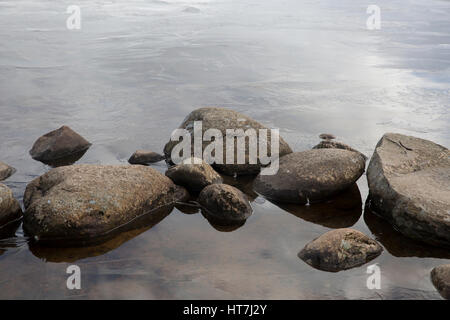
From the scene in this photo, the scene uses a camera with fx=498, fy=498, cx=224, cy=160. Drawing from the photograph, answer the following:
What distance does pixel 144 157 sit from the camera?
6.82 metres

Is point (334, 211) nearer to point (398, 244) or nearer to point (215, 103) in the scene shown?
point (398, 244)

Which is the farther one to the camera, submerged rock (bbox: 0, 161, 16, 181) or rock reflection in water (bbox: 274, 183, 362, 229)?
submerged rock (bbox: 0, 161, 16, 181)

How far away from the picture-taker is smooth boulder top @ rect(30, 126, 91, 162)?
22.7 feet

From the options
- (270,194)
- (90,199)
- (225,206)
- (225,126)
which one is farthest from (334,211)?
(90,199)

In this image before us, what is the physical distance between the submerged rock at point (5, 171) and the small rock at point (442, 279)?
500 centimetres

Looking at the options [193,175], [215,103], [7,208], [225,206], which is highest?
[215,103]

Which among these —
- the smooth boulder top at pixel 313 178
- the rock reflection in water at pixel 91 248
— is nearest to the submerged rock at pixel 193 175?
the smooth boulder top at pixel 313 178

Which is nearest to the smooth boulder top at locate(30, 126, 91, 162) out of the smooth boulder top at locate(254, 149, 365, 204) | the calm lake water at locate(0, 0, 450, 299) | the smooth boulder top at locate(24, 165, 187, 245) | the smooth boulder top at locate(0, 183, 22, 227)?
the calm lake water at locate(0, 0, 450, 299)

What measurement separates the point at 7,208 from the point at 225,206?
88.4 inches

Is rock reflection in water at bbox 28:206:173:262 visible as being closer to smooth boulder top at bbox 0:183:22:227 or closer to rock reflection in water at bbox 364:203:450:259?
smooth boulder top at bbox 0:183:22:227

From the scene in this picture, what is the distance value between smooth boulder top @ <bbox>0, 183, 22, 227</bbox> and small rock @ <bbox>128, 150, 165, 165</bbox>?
74.1 inches

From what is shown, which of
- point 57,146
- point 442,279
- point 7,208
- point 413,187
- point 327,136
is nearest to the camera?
point 442,279

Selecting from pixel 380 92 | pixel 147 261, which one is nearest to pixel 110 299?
pixel 147 261

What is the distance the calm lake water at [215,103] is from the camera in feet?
14.3
